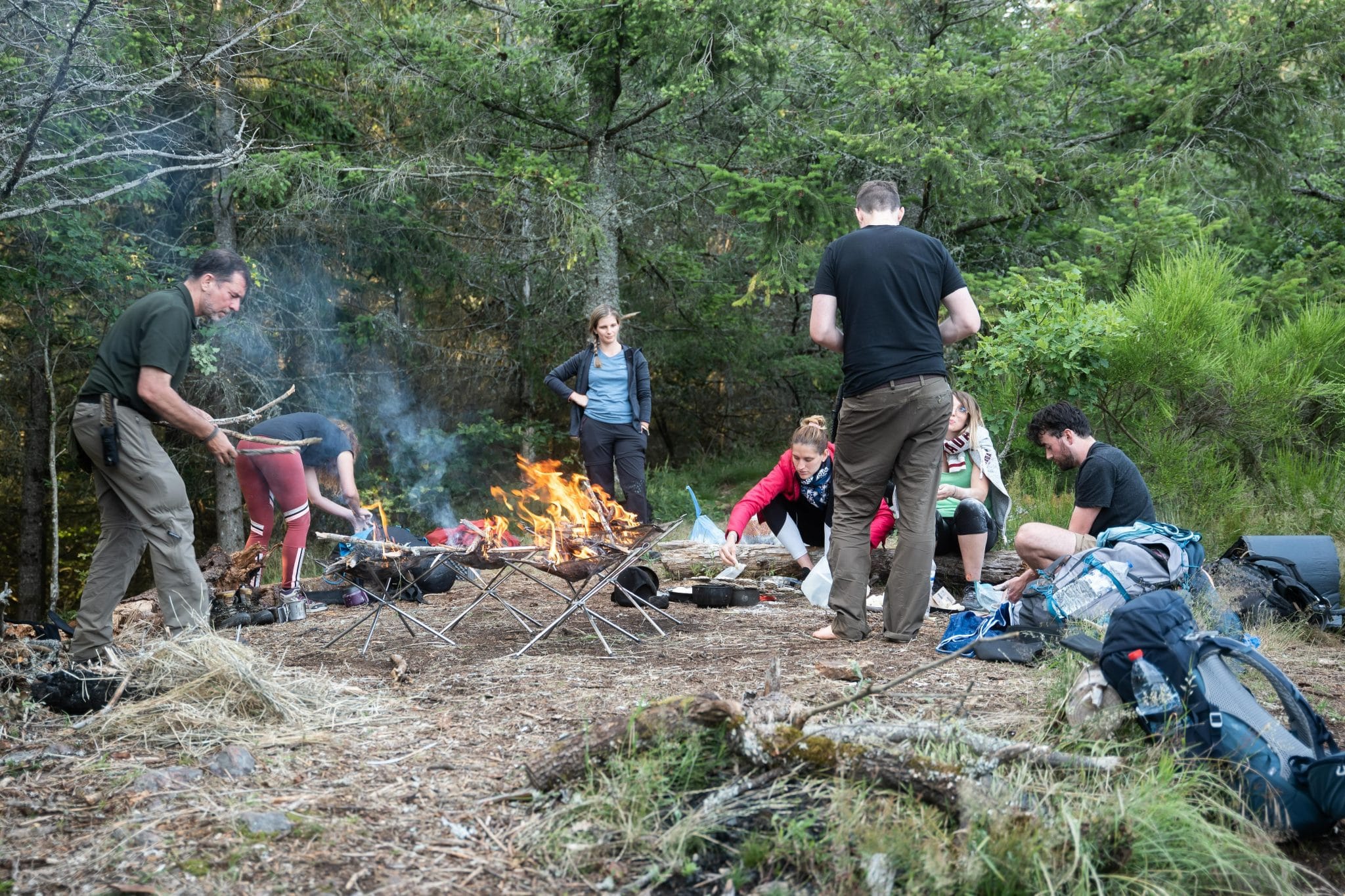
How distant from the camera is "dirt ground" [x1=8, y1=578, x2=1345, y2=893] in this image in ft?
8.13

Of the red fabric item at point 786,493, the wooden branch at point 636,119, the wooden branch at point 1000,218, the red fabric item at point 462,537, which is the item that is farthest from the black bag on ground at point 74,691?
the wooden branch at point 1000,218

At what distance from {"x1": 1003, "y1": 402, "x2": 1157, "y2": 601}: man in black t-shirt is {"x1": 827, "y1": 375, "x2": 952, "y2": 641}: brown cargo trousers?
2.07 ft

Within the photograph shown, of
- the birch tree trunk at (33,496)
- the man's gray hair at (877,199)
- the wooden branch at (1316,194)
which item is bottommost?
the birch tree trunk at (33,496)

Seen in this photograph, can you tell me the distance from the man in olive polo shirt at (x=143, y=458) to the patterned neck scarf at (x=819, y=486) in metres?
3.26

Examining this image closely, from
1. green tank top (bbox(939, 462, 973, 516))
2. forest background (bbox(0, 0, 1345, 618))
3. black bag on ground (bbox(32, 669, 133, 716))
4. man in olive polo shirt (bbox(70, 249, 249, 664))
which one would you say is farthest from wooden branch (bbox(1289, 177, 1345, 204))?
black bag on ground (bbox(32, 669, 133, 716))

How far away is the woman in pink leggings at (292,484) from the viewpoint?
21.3 ft

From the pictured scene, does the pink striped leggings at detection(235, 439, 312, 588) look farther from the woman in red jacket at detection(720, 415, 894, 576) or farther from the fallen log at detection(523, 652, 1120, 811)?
the fallen log at detection(523, 652, 1120, 811)

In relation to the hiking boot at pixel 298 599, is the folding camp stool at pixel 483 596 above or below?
above

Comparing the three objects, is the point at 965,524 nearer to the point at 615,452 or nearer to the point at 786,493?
the point at 786,493

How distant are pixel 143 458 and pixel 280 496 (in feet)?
8.26

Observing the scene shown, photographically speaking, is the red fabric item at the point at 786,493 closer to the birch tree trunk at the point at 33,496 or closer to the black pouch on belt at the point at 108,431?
the black pouch on belt at the point at 108,431

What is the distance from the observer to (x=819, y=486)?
20.2ft

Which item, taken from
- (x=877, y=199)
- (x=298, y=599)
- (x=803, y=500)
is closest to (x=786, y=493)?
(x=803, y=500)

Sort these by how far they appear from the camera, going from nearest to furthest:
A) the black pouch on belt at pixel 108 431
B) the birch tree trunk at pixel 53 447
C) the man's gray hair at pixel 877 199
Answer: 1. the black pouch on belt at pixel 108 431
2. the man's gray hair at pixel 877 199
3. the birch tree trunk at pixel 53 447
